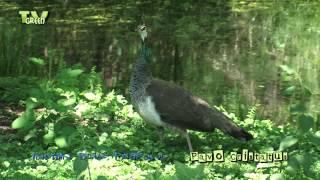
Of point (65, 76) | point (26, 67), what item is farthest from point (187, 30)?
point (65, 76)

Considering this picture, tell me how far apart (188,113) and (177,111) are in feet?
0.37

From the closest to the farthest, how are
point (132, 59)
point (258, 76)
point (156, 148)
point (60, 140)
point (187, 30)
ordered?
point (60, 140) → point (156, 148) → point (258, 76) → point (132, 59) → point (187, 30)

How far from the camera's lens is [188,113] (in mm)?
6586

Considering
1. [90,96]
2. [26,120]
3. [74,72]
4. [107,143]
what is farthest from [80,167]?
[90,96]

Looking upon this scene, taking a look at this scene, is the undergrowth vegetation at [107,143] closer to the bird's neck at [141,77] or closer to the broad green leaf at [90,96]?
the broad green leaf at [90,96]

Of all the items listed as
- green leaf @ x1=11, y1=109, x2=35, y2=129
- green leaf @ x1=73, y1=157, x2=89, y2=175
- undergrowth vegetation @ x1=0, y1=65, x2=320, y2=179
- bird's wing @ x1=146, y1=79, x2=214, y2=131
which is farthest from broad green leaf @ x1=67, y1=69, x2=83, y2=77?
green leaf @ x1=73, y1=157, x2=89, y2=175

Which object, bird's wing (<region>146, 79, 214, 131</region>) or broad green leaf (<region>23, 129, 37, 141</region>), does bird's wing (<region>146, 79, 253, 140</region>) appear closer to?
bird's wing (<region>146, 79, 214, 131</region>)

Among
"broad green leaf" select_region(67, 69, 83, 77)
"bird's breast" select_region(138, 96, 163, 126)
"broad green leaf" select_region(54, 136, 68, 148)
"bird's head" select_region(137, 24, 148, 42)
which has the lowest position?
"broad green leaf" select_region(54, 136, 68, 148)

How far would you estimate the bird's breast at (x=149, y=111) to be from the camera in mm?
6613

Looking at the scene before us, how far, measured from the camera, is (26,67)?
32.0 feet

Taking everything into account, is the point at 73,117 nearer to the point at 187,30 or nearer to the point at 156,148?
the point at 156,148

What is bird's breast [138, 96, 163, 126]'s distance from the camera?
21.7 feet

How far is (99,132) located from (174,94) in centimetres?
102

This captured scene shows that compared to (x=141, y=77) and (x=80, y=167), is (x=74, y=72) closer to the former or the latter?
(x=141, y=77)
